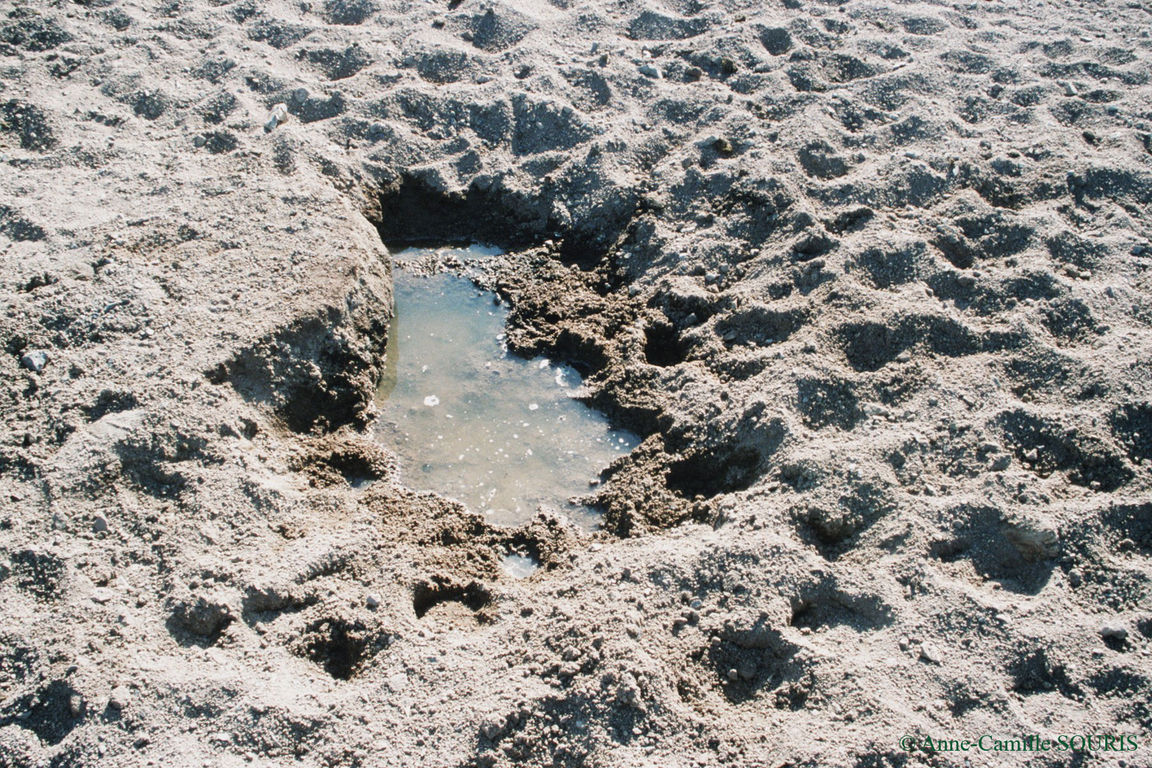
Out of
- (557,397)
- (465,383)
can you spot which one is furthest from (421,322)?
(557,397)

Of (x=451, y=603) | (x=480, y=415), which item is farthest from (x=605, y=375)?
(x=451, y=603)

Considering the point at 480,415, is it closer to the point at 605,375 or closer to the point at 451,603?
the point at 605,375

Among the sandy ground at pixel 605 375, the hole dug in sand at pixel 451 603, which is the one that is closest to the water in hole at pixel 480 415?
the sandy ground at pixel 605 375

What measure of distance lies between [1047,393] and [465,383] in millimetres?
2047

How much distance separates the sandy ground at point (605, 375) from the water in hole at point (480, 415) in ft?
0.35

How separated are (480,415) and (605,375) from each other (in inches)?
19.6

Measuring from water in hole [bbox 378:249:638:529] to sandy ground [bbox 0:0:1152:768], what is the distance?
105mm

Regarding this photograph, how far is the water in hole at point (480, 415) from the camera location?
10.1ft

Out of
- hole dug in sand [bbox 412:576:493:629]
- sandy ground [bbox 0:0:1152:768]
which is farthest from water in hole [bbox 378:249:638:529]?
hole dug in sand [bbox 412:576:493:629]

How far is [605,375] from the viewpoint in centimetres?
332

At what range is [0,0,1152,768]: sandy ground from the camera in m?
2.17

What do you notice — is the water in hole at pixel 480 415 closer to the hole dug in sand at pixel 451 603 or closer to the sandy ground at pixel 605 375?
the sandy ground at pixel 605 375

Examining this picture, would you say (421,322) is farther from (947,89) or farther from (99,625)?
(947,89)

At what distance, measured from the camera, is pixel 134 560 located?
8.07ft
